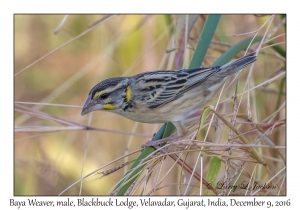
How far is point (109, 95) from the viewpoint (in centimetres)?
361

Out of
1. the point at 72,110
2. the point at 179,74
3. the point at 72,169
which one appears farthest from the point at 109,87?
the point at 72,110

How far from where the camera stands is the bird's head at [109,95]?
347 cm

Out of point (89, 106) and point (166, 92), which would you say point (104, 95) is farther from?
point (166, 92)

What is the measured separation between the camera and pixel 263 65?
4570 millimetres

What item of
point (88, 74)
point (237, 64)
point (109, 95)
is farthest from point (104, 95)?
point (88, 74)

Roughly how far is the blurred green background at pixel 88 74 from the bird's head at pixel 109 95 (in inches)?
17.5

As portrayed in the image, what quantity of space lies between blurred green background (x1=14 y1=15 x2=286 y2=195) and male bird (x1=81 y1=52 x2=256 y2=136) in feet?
1.13

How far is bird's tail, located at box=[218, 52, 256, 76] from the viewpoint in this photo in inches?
143

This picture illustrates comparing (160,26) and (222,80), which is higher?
(160,26)

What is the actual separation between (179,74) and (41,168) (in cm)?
194
